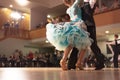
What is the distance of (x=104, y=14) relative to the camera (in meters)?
12.1

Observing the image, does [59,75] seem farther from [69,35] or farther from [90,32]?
[90,32]

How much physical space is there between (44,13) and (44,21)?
641mm

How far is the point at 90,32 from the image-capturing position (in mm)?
4137

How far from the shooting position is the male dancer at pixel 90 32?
4.05 m

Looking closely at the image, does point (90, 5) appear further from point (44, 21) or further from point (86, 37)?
point (44, 21)

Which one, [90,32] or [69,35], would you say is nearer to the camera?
[69,35]

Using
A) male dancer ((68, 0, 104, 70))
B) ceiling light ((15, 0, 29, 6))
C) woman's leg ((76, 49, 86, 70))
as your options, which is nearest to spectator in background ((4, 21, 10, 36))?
ceiling light ((15, 0, 29, 6))

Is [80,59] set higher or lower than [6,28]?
lower

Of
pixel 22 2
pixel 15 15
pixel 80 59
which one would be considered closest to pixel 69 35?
pixel 80 59

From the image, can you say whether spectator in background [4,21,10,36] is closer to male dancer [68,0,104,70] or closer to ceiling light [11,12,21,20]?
ceiling light [11,12,21,20]

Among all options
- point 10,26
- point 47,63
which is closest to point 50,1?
point 10,26

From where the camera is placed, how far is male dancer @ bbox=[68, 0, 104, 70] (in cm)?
405

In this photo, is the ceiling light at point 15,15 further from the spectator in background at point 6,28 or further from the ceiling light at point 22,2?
the ceiling light at point 22,2

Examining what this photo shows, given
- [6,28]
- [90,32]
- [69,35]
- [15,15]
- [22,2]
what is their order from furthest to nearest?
[15,15], [6,28], [22,2], [90,32], [69,35]
